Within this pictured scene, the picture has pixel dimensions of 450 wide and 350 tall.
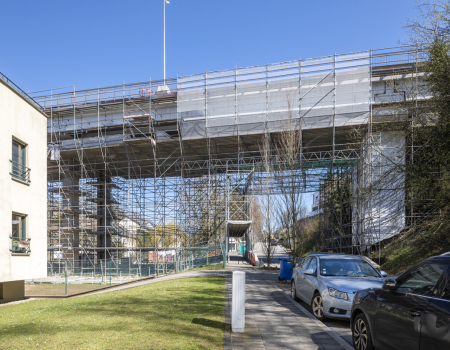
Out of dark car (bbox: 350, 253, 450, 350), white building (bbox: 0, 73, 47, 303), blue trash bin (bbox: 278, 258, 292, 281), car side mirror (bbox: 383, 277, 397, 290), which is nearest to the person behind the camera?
dark car (bbox: 350, 253, 450, 350)

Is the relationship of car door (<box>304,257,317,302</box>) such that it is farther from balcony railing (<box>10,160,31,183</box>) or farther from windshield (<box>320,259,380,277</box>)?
balcony railing (<box>10,160,31,183</box>)

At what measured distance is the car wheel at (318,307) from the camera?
8.22 metres

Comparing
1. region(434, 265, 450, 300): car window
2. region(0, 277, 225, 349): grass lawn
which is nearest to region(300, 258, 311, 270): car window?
region(0, 277, 225, 349): grass lawn

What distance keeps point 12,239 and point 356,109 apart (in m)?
20.0

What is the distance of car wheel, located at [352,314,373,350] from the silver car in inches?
79.2

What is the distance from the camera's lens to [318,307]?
838 cm

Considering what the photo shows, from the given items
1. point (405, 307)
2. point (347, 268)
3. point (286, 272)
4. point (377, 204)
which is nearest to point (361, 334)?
point (405, 307)

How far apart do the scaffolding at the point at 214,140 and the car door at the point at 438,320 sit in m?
17.3

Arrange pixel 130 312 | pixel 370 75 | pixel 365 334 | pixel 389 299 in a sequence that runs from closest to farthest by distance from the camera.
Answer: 1. pixel 389 299
2. pixel 365 334
3. pixel 130 312
4. pixel 370 75

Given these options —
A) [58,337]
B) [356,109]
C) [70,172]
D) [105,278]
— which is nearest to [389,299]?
[58,337]

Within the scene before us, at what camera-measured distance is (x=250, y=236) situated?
1236 inches

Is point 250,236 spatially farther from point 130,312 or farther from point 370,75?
point 130,312

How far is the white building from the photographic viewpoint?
516 inches

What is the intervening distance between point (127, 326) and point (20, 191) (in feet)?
32.0
